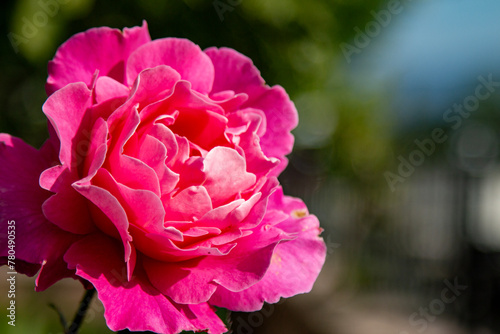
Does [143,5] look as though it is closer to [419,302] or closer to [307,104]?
[307,104]

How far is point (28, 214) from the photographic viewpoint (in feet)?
1.53

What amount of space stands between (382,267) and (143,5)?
14.5ft

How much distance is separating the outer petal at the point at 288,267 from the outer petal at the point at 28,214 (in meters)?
0.16

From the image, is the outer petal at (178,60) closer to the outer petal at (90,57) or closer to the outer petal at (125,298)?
the outer petal at (90,57)

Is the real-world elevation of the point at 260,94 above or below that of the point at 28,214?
above

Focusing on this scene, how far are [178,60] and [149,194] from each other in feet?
0.58

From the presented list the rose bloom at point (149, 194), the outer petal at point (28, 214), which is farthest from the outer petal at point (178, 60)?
the outer petal at point (28, 214)

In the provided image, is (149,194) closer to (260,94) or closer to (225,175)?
(225,175)

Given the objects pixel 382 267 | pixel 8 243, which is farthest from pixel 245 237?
pixel 382 267

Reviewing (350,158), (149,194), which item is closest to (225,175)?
(149,194)

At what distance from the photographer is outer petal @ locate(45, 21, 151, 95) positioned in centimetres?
52

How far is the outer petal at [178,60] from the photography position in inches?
20.8

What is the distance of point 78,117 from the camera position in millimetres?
484

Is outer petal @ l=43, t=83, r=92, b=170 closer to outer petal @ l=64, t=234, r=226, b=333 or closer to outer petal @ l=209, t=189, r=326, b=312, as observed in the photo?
outer petal @ l=64, t=234, r=226, b=333
